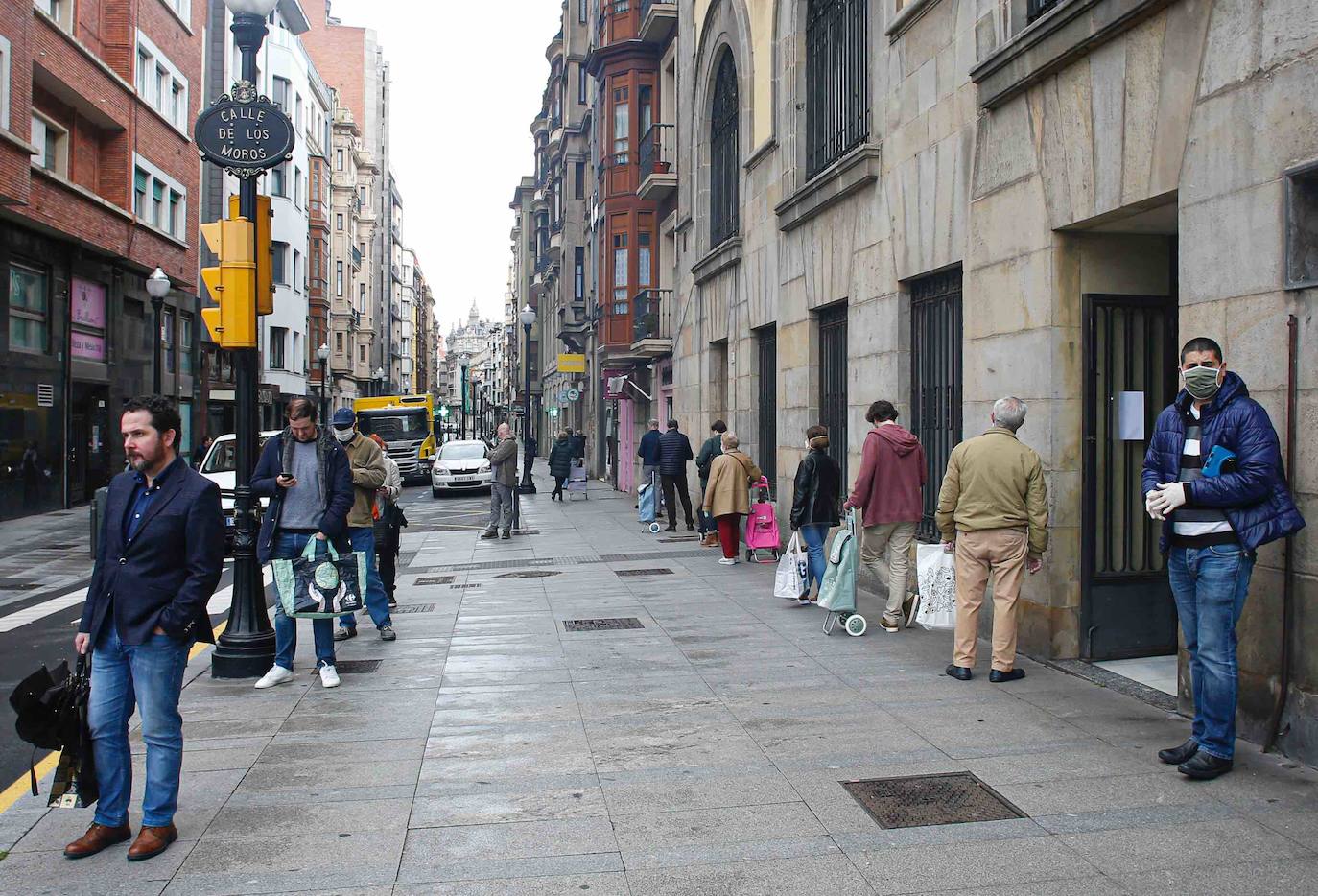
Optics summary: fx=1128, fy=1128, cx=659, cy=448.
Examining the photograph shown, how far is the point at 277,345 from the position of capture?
1940 inches

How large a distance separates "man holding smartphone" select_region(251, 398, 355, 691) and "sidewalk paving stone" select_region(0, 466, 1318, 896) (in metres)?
0.28

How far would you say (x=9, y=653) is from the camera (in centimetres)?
900

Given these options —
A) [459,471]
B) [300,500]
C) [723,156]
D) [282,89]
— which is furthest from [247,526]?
[282,89]

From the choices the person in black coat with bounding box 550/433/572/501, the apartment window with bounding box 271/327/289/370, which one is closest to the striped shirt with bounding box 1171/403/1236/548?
the person in black coat with bounding box 550/433/572/501

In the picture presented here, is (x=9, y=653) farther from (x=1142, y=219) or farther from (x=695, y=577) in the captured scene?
(x=1142, y=219)

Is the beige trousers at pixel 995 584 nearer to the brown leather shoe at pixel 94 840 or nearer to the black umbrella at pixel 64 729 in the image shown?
the brown leather shoe at pixel 94 840

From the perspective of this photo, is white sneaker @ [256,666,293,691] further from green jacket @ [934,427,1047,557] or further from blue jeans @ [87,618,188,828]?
green jacket @ [934,427,1047,557]

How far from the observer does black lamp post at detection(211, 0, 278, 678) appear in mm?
7801

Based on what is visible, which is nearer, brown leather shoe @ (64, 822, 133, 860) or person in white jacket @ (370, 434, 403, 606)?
brown leather shoe @ (64, 822, 133, 860)

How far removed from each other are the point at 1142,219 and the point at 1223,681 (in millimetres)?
3527

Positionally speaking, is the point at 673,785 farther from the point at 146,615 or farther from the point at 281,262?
the point at 281,262

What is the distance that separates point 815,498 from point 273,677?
17.0 feet

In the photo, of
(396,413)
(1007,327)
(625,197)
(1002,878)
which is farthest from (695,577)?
(396,413)

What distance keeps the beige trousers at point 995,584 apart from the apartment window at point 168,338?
27.6 m
